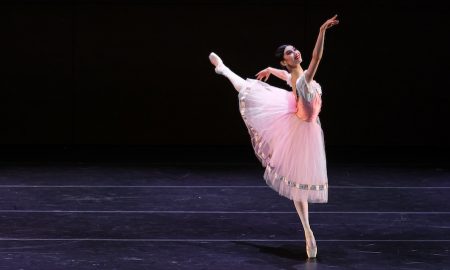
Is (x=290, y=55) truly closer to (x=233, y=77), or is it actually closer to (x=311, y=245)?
(x=233, y=77)

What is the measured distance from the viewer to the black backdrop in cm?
809

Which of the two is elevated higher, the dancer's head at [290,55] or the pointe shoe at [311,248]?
the dancer's head at [290,55]

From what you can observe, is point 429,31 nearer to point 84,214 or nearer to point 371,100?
point 371,100

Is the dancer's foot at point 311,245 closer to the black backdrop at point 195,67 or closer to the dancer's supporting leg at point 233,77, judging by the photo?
the dancer's supporting leg at point 233,77

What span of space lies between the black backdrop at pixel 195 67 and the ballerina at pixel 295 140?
3944mm

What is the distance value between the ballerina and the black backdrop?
3.94 meters

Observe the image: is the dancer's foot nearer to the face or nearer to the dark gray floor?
the dark gray floor

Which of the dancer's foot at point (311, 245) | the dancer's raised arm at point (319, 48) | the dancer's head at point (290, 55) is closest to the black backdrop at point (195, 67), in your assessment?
the dancer's head at point (290, 55)

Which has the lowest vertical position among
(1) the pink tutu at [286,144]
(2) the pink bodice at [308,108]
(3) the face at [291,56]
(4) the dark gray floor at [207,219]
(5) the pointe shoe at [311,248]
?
(4) the dark gray floor at [207,219]

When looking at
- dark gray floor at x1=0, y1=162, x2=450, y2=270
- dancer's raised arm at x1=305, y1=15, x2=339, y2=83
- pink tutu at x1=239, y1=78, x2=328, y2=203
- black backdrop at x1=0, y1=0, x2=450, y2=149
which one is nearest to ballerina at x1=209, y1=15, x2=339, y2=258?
pink tutu at x1=239, y1=78, x2=328, y2=203

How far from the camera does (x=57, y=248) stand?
4137mm

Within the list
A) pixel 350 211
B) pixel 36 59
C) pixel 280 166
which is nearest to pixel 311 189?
pixel 280 166

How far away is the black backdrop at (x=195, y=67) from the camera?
8.09 m

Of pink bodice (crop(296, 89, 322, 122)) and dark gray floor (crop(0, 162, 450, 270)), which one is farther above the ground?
pink bodice (crop(296, 89, 322, 122))
